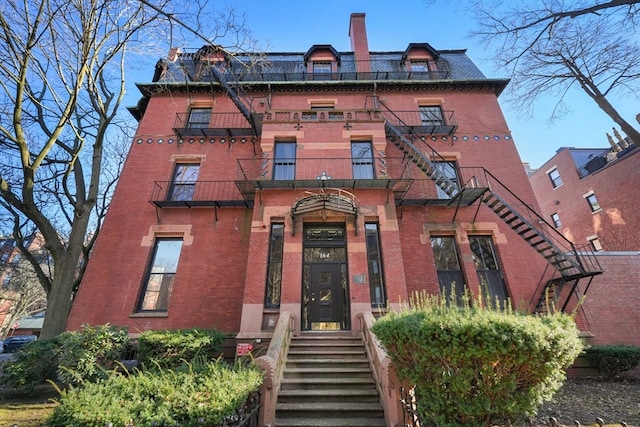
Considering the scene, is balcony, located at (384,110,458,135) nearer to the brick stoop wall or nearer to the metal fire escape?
the metal fire escape

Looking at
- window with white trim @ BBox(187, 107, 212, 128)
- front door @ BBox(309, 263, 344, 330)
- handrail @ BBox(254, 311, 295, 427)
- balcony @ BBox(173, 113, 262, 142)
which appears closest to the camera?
handrail @ BBox(254, 311, 295, 427)

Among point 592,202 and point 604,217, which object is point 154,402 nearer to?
point 604,217

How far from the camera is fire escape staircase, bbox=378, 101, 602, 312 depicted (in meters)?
9.95

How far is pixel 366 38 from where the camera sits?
61.8 feet

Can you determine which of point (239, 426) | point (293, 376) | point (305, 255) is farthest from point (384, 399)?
point (305, 255)

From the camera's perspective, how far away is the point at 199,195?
13.2m

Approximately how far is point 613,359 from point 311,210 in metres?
11.3

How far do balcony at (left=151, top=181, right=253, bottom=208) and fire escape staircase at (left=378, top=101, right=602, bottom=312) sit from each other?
26.4ft

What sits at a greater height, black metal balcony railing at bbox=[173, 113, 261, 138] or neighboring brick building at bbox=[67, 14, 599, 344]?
black metal balcony railing at bbox=[173, 113, 261, 138]

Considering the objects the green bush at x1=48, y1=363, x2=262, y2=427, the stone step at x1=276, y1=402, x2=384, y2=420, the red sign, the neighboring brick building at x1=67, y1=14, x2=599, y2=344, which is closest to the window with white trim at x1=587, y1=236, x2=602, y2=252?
the neighboring brick building at x1=67, y1=14, x2=599, y2=344

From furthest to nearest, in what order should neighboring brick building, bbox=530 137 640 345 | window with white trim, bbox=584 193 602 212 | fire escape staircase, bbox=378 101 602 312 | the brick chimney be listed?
window with white trim, bbox=584 193 602 212
the brick chimney
neighboring brick building, bbox=530 137 640 345
fire escape staircase, bbox=378 101 602 312

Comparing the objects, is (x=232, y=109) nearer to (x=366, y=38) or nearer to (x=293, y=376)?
(x=366, y=38)

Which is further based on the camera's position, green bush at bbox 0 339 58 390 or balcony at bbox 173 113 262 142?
balcony at bbox 173 113 262 142

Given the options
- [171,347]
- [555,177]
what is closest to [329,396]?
[171,347]
